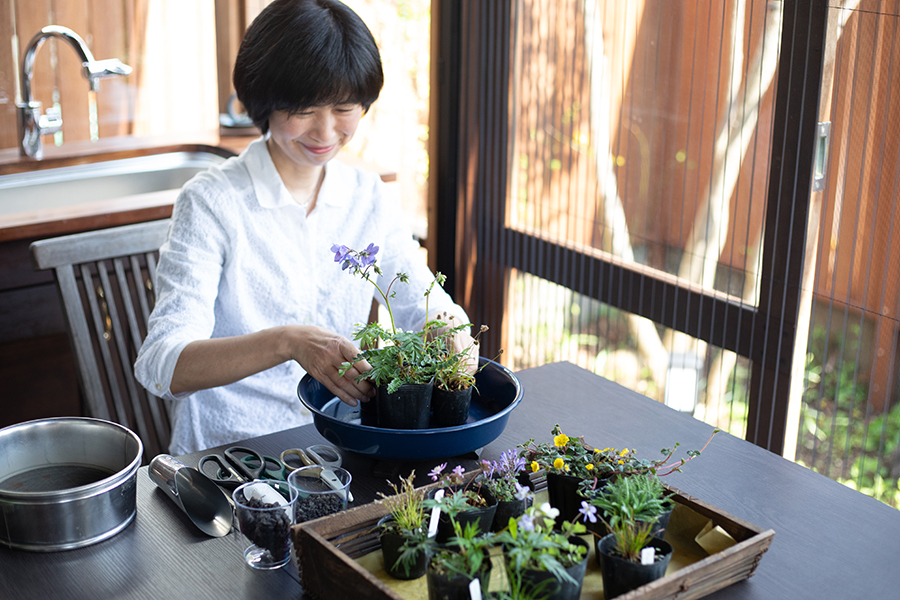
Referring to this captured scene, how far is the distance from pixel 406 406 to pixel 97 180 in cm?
206

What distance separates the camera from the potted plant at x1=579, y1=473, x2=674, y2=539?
39.0 inches

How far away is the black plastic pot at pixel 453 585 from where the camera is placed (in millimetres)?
861

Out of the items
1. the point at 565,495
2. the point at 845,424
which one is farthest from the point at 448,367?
the point at 845,424

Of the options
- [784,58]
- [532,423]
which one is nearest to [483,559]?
[532,423]

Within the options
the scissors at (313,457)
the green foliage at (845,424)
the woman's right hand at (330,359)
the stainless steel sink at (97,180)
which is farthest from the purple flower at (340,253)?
the stainless steel sink at (97,180)

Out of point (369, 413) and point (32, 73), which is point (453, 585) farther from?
point (32, 73)

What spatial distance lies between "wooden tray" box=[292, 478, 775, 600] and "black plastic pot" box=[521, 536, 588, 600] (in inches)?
1.9

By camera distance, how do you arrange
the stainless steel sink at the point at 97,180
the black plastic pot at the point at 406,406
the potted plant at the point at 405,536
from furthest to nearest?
1. the stainless steel sink at the point at 97,180
2. the black plastic pot at the point at 406,406
3. the potted plant at the point at 405,536

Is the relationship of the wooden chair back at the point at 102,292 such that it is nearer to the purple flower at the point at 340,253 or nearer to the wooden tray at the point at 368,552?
the purple flower at the point at 340,253

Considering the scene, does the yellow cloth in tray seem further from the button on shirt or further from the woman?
the button on shirt

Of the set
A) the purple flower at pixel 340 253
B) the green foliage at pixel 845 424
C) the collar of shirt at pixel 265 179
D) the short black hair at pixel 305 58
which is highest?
the short black hair at pixel 305 58

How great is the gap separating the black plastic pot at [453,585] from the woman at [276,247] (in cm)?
52

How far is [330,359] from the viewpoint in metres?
1.31

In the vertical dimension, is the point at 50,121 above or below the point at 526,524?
above
